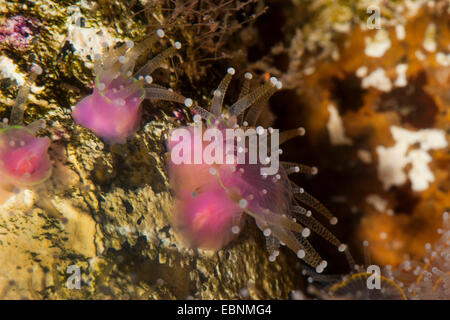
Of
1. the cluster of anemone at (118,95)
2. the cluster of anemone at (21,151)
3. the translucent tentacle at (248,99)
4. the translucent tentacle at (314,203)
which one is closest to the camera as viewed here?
the cluster of anemone at (21,151)

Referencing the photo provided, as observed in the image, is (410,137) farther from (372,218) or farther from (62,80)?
(62,80)

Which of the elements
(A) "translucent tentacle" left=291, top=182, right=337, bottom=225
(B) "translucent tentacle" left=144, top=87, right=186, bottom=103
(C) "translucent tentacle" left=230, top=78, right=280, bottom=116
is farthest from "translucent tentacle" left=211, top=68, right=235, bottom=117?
(A) "translucent tentacle" left=291, top=182, right=337, bottom=225

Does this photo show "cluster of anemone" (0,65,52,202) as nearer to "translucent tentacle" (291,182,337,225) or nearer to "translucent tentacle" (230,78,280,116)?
"translucent tentacle" (230,78,280,116)

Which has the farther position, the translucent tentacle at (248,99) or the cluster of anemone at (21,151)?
the translucent tentacle at (248,99)

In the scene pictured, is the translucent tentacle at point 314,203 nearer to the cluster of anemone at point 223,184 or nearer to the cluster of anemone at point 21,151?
the cluster of anemone at point 223,184

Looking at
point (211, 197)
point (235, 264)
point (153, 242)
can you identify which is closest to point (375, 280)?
point (235, 264)

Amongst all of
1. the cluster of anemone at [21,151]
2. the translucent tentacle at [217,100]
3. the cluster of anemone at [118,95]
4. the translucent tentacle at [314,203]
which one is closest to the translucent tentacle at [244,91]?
the translucent tentacle at [217,100]

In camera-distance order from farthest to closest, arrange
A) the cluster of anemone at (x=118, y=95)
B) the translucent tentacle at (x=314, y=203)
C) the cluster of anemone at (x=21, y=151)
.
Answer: the translucent tentacle at (x=314, y=203)
the cluster of anemone at (x=118, y=95)
the cluster of anemone at (x=21, y=151)

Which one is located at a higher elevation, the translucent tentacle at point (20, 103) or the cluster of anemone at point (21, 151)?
the translucent tentacle at point (20, 103)

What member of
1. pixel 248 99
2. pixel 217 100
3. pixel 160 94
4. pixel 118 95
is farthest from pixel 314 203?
pixel 118 95

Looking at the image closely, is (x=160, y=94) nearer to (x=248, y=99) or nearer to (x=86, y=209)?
(x=248, y=99)
